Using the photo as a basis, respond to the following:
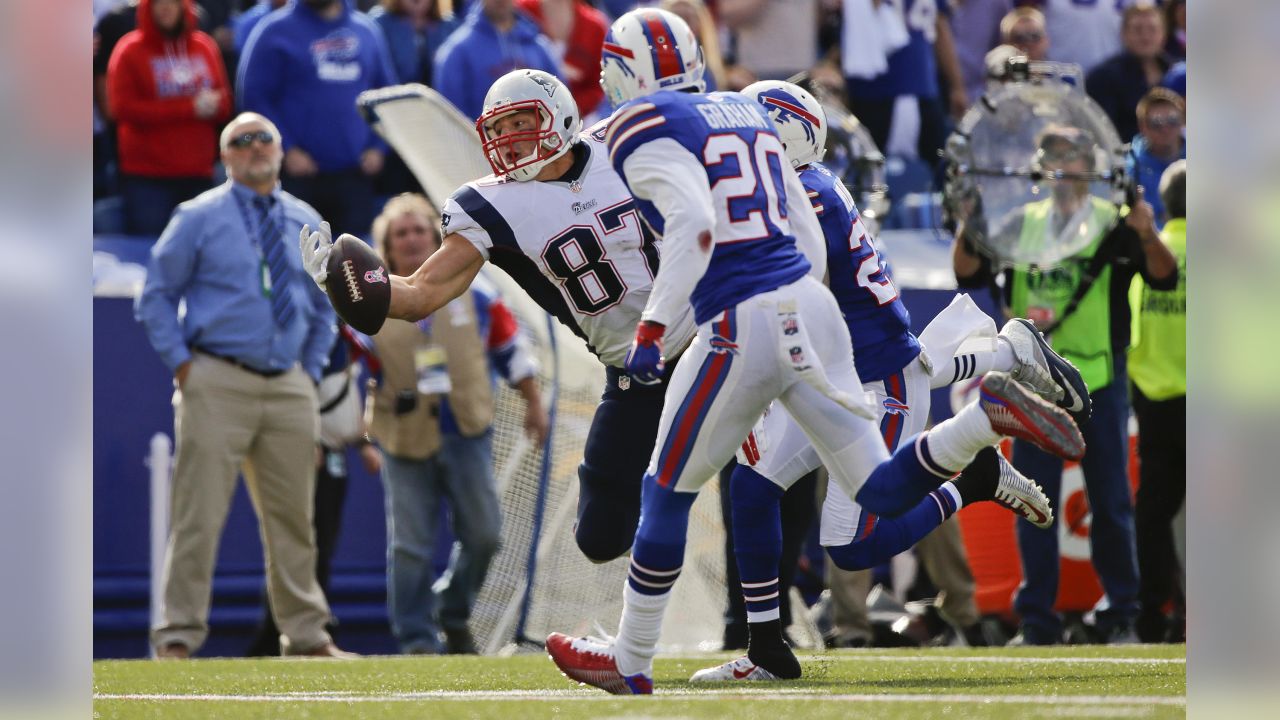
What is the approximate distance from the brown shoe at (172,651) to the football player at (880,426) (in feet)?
8.86

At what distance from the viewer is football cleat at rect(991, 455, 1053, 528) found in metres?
5.01

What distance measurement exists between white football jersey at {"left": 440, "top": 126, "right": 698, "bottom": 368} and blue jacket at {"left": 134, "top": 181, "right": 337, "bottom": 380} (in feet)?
7.29

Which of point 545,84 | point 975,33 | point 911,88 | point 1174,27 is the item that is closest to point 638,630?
point 545,84

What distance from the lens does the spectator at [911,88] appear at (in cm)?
971

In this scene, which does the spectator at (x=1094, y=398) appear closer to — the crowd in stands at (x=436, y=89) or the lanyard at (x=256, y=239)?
the crowd in stands at (x=436, y=89)

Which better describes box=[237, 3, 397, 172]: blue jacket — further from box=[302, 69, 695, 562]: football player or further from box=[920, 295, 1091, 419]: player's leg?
box=[920, 295, 1091, 419]: player's leg

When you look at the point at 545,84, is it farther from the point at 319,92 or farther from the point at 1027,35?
the point at 1027,35

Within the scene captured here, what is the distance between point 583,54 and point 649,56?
4.76m

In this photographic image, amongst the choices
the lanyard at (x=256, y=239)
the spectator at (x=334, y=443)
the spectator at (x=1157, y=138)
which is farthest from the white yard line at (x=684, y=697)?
the spectator at (x=1157, y=138)

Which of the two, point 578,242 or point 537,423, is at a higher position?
point 578,242

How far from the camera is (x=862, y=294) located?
528cm

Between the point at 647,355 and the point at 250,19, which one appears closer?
the point at 647,355

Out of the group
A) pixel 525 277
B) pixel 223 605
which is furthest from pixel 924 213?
pixel 525 277
